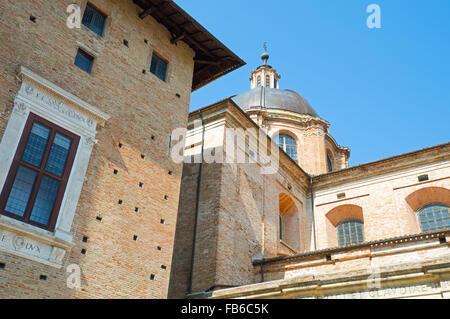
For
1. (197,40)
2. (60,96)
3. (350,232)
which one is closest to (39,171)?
(60,96)

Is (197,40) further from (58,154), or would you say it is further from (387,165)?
(387,165)

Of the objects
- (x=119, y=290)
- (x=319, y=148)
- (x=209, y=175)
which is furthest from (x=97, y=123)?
(x=319, y=148)

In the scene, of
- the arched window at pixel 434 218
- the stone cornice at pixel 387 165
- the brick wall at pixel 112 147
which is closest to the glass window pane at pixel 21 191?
the brick wall at pixel 112 147

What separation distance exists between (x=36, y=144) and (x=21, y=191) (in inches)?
45.8

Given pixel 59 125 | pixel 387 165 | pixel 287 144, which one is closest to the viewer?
pixel 59 125

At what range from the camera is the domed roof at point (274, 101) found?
30.1 m

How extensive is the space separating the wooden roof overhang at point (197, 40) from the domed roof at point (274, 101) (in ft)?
42.2

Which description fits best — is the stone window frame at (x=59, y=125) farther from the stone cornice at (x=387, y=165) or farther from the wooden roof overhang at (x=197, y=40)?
the stone cornice at (x=387, y=165)

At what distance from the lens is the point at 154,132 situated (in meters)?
12.8

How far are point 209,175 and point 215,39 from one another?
4.66 metres

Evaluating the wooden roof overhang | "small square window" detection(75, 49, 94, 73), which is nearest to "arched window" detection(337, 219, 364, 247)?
the wooden roof overhang

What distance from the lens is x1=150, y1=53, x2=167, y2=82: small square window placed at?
14063mm

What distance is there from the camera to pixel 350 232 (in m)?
20.8
